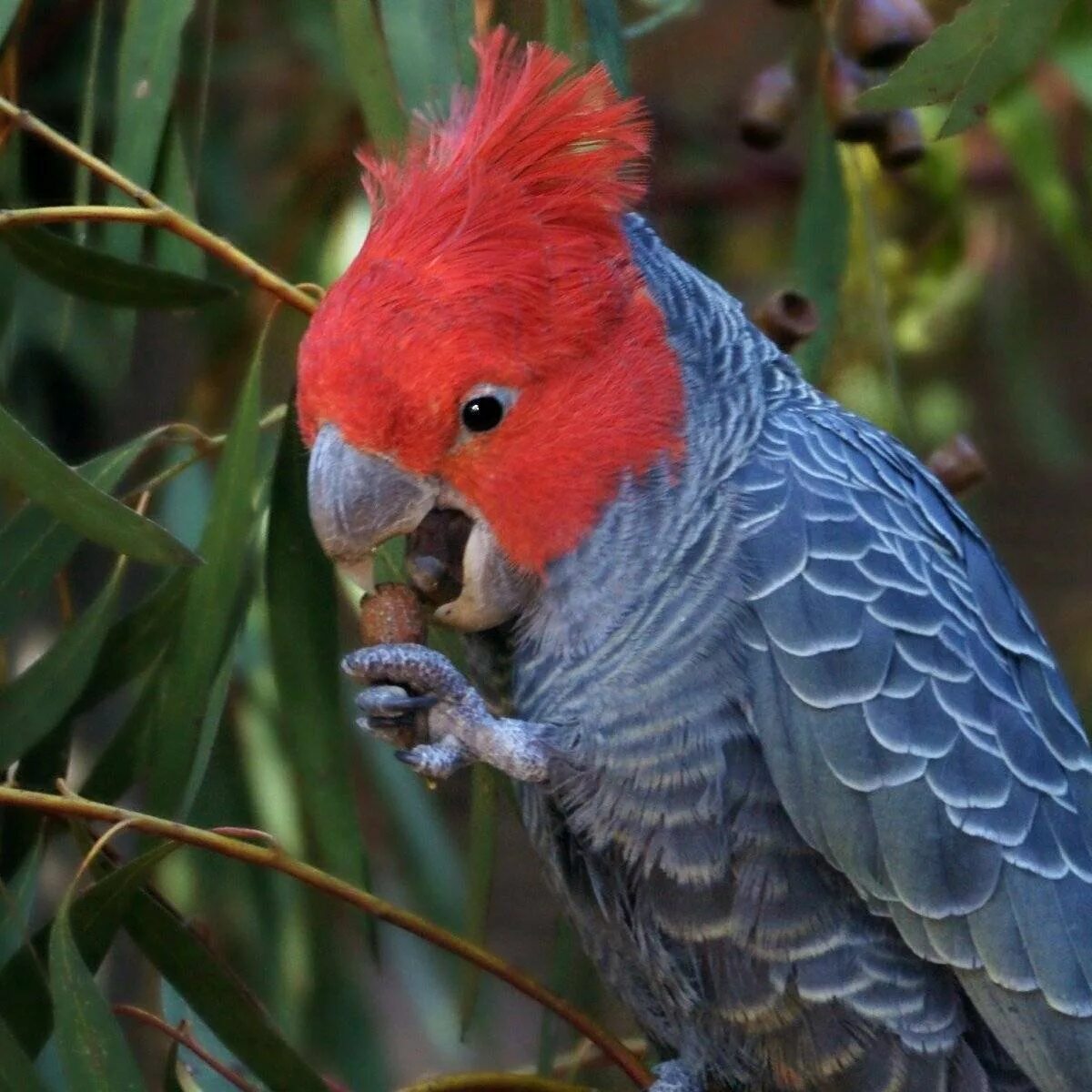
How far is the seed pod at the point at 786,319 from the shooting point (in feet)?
4.88

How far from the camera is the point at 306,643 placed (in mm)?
1399

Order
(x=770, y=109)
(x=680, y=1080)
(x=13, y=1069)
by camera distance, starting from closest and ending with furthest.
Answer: (x=13, y=1069) → (x=680, y=1080) → (x=770, y=109)

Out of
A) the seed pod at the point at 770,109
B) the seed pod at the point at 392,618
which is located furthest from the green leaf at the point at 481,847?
the seed pod at the point at 770,109

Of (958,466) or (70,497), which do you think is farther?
(958,466)

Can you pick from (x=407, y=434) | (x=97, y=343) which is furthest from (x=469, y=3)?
(x=97, y=343)

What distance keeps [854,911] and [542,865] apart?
28 cm

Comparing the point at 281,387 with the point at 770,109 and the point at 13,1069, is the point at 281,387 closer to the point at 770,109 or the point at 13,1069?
the point at 770,109

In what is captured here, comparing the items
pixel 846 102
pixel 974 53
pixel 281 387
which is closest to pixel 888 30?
pixel 846 102

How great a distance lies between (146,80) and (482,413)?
54 centimetres

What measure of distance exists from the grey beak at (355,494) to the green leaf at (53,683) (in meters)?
0.33

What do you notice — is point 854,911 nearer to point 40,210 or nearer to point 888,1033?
point 888,1033

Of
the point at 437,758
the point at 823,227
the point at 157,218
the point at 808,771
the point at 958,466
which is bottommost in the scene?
the point at 437,758

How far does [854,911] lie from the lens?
124 centimetres

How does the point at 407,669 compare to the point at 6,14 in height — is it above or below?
below
